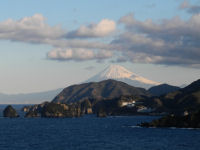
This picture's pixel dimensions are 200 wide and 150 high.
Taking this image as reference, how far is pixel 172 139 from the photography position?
160 metres

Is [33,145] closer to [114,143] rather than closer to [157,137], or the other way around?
[114,143]

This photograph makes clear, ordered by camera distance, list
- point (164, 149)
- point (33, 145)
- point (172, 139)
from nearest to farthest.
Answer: point (164, 149), point (33, 145), point (172, 139)

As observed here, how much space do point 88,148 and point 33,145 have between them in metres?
22.6

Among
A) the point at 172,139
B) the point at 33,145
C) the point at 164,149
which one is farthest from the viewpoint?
the point at 172,139

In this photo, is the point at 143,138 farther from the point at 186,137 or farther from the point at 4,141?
the point at 4,141

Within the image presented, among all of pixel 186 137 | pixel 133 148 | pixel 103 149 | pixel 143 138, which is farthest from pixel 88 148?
pixel 186 137

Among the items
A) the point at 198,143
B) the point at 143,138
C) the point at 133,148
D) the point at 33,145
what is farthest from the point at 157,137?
the point at 33,145

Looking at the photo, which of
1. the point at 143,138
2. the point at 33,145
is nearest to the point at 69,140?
the point at 33,145

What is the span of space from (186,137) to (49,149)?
205 ft

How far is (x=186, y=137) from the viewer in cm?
16688

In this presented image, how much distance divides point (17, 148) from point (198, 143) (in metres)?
65.9

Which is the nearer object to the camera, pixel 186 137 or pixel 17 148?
pixel 17 148

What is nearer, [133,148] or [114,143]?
[133,148]

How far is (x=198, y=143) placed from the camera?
5827 inches
